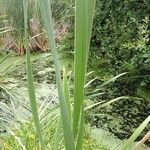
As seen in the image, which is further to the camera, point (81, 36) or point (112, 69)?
point (112, 69)

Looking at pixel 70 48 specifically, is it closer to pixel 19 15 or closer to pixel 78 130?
pixel 19 15

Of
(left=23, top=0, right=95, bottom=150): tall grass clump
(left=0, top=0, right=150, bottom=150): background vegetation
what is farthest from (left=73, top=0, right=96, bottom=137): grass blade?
(left=0, top=0, right=150, bottom=150): background vegetation

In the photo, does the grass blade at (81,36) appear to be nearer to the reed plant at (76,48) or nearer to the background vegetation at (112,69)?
the reed plant at (76,48)

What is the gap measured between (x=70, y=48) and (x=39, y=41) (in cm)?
66

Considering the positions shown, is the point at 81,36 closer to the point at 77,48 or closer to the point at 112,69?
the point at 77,48

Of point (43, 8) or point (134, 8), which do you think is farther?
point (134, 8)

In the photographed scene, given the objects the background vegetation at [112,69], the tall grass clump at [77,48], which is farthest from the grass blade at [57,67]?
the background vegetation at [112,69]

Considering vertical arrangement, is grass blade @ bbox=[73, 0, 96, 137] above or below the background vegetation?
above

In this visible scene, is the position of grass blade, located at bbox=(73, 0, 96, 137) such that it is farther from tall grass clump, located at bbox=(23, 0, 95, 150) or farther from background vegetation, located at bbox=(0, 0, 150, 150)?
background vegetation, located at bbox=(0, 0, 150, 150)

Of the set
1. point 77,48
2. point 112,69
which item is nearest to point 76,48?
point 77,48

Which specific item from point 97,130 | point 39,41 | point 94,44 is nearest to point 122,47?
point 94,44

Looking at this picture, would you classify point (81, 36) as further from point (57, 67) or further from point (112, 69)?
point (112, 69)

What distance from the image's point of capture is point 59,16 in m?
5.07

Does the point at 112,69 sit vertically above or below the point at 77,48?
below
